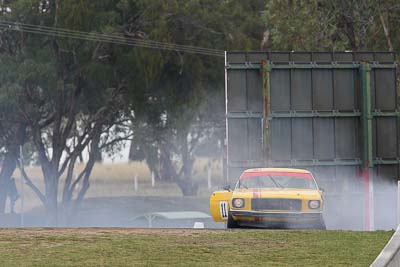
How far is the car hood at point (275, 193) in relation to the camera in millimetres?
20484

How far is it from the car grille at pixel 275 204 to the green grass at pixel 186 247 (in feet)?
8.00

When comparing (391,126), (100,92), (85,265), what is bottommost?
(85,265)

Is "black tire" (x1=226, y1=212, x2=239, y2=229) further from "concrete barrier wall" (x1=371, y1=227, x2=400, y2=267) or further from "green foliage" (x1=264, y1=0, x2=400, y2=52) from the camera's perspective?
"green foliage" (x1=264, y1=0, x2=400, y2=52)

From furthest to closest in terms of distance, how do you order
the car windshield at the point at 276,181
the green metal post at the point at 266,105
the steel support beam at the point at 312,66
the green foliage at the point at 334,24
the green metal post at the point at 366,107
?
the green foliage at the point at 334,24 < the green metal post at the point at 366,107 < the steel support beam at the point at 312,66 < the green metal post at the point at 266,105 < the car windshield at the point at 276,181

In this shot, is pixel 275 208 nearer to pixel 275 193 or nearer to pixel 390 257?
pixel 275 193

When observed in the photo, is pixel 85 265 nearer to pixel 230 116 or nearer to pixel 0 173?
pixel 230 116

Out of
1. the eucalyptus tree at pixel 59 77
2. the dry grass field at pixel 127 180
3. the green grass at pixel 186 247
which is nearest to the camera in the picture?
the green grass at pixel 186 247

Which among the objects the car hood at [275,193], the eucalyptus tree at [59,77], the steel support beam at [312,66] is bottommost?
the car hood at [275,193]

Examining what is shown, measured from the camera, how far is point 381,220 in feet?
A: 83.8

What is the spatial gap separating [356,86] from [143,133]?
26.8 metres

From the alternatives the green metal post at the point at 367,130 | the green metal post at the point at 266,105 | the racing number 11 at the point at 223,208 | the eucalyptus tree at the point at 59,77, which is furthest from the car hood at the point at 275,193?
the eucalyptus tree at the point at 59,77

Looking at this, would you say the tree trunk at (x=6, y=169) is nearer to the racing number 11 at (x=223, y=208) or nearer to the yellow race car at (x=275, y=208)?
the racing number 11 at (x=223, y=208)

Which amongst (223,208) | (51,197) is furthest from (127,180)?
(223,208)

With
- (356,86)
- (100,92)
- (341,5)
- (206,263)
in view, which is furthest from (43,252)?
(100,92)
